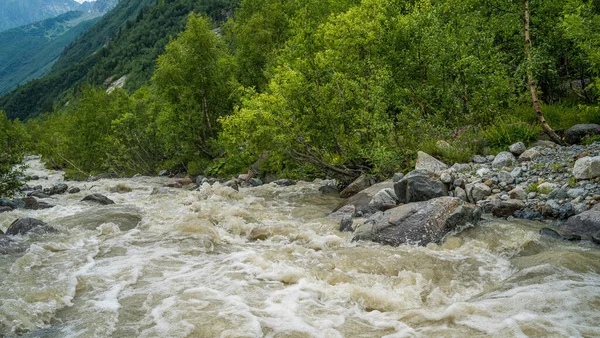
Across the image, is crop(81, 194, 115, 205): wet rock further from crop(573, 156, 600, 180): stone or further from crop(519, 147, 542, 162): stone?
crop(573, 156, 600, 180): stone

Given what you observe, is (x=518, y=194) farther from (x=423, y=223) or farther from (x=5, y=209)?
(x=5, y=209)

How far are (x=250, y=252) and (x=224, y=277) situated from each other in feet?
5.65

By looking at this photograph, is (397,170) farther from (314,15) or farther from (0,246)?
(314,15)

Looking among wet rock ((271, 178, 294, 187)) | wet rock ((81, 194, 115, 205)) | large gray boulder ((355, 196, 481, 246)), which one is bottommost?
wet rock ((271, 178, 294, 187))

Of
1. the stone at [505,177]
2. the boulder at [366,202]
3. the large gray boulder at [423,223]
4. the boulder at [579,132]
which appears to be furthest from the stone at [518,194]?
the boulder at [579,132]

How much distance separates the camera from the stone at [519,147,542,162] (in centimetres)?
1270

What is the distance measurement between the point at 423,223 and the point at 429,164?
4.25 m

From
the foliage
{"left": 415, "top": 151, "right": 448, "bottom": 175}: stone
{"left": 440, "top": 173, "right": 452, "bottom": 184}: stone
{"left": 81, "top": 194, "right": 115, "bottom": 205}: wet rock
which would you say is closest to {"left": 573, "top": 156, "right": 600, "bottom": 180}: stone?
{"left": 440, "top": 173, "right": 452, "bottom": 184}: stone

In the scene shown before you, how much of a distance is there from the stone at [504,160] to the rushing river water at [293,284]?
3409 mm

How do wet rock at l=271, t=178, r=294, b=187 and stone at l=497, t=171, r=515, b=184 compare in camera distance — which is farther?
wet rock at l=271, t=178, r=294, b=187

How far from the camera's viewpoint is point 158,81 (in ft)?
93.9

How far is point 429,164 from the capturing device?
1355cm

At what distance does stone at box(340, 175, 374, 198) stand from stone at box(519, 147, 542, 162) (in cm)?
523

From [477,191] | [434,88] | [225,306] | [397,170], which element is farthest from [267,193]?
[225,306]
